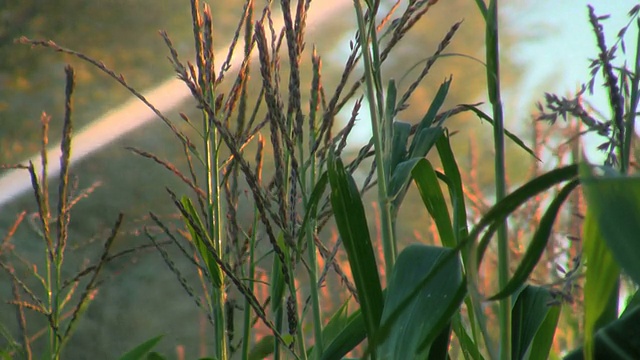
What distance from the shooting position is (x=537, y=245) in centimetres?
46

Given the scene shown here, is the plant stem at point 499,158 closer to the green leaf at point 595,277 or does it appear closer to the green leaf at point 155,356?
the green leaf at point 595,277

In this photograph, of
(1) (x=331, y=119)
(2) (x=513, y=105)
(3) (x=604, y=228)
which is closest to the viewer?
(3) (x=604, y=228)

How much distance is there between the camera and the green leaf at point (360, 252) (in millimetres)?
552

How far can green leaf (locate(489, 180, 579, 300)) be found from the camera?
0.45 meters

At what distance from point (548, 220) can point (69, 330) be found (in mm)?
739

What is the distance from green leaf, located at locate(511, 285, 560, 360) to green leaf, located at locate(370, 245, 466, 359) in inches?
4.6

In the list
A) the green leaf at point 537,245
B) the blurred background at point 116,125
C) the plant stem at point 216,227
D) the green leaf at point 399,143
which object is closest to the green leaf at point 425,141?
the green leaf at point 399,143

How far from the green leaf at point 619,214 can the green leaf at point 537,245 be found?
0.08 meters

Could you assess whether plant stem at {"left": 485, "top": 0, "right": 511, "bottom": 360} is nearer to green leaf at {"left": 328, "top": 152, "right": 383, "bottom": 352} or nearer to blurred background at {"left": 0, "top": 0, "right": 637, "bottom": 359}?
green leaf at {"left": 328, "top": 152, "right": 383, "bottom": 352}

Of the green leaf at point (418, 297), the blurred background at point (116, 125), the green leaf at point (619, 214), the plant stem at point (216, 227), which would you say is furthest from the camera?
the blurred background at point (116, 125)

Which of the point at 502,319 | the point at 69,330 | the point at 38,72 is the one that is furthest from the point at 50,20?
the point at 502,319

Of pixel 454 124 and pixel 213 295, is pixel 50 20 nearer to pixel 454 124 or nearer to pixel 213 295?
pixel 454 124

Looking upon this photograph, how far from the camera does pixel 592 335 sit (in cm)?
44

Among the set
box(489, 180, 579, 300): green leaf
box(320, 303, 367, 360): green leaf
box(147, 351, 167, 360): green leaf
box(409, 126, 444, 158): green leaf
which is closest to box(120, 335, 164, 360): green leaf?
box(147, 351, 167, 360): green leaf
